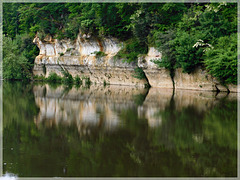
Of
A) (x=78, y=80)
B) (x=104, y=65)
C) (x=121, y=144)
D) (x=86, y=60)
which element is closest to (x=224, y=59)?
(x=121, y=144)

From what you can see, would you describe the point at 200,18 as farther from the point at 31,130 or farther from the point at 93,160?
the point at 93,160

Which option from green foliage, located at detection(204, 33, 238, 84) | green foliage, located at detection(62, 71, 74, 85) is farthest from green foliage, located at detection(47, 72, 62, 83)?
green foliage, located at detection(204, 33, 238, 84)

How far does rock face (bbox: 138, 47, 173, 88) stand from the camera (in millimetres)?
31906

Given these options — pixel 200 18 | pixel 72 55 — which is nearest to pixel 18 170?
pixel 200 18

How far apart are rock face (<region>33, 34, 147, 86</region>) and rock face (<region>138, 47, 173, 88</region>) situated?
2.40 m

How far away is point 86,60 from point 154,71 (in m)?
13.5

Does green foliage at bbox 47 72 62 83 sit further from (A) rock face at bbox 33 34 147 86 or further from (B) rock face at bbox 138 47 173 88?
(B) rock face at bbox 138 47 173 88

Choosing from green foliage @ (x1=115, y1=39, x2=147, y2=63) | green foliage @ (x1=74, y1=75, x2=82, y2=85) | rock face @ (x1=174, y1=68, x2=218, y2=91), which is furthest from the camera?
green foliage @ (x1=74, y1=75, x2=82, y2=85)

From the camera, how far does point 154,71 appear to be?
3275 centimetres

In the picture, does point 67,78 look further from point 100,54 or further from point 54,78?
point 100,54

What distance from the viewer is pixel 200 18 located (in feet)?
87.7

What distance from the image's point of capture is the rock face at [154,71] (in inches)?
1256

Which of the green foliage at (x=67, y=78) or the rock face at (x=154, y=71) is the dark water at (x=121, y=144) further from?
the green foliage at (x=67, y=78)

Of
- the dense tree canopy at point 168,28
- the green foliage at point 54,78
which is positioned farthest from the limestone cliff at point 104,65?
the dense tree canopy at point 168,28
